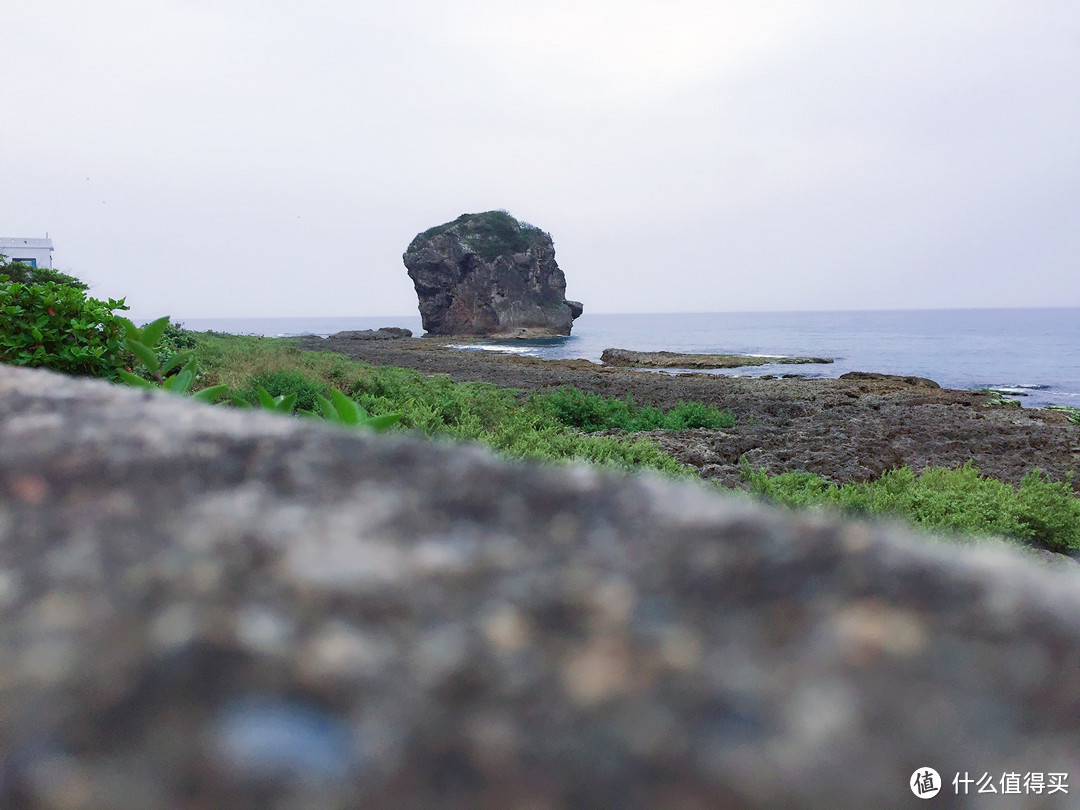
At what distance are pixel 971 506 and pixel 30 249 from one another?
58.8m

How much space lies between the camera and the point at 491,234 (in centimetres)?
9456

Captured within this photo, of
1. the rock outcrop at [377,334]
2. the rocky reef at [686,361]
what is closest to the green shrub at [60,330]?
the rocky reef at [686,361]

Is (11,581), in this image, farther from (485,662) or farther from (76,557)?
(485,662)

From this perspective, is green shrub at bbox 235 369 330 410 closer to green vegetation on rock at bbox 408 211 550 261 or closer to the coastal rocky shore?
the coastal rocky shore

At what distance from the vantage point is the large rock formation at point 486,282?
89.5 m

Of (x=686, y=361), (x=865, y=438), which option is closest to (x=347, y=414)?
(x=865, y=438)

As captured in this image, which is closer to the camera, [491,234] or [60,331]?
[60,331]

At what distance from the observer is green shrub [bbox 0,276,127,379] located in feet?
18.1

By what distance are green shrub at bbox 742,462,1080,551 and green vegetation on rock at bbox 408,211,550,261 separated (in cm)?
8747

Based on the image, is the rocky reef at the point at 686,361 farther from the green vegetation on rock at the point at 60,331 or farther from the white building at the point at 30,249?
the white building at the point at 30,249

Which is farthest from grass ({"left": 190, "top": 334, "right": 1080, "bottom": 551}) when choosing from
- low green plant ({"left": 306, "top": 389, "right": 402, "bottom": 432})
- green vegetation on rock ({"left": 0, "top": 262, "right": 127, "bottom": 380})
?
low green plant ({"left": 306, "top": 389, "right": 402, "bottom": 432})

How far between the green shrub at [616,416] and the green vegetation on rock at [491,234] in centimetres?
8016

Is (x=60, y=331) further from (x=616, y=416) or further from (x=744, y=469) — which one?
(x=616, y=416)

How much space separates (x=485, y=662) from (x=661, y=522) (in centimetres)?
29
